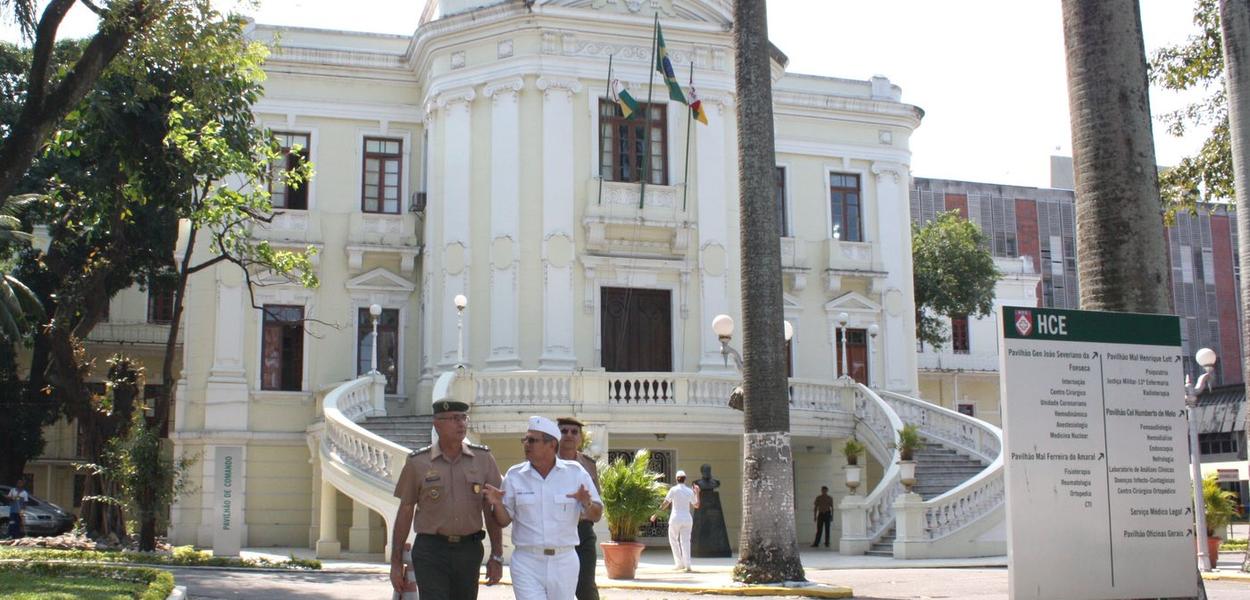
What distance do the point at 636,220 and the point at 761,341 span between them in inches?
492

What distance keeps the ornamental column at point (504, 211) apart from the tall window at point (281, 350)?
189 inches

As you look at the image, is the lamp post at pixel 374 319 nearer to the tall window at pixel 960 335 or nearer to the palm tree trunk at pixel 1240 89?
the palm tree trunk at pixel 1240 89

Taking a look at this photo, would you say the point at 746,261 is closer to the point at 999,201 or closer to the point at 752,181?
the point at 752,181

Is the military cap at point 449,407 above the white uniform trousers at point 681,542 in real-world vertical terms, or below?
above

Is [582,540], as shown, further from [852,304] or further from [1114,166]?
[852,304]

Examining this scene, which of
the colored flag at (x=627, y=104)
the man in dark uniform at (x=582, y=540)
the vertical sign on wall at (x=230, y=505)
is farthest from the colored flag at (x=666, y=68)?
the man in dark uniform at (x=582, y=540)

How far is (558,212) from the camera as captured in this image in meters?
27.8

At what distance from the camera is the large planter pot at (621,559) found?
17.8 metres

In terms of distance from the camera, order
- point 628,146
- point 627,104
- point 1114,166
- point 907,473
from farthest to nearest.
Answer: point 628,146
point 627,104
point 907,473
point 1114,166

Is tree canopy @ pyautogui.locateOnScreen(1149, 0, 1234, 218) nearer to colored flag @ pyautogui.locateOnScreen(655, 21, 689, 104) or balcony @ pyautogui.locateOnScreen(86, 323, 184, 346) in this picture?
colored flag @ pyautogui.locateOnScreen(655, 21, 689, 104)

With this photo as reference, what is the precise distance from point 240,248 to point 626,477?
1009 cm

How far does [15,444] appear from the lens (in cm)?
3559

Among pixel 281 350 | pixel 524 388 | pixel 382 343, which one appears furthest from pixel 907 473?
pixel 281 350

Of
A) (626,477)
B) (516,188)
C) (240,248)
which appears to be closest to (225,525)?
(240,248)
